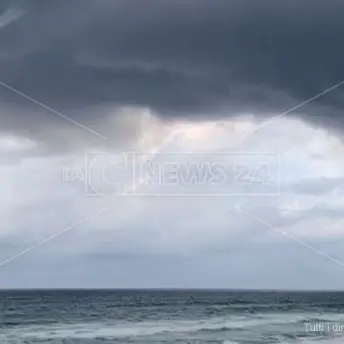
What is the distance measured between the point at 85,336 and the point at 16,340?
170 inches

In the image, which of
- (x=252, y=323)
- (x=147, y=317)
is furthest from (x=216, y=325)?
(x=147, y=317)

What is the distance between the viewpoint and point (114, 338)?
43.1 m

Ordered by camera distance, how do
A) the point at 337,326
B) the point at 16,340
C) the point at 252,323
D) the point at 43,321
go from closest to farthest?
the point at 16,340 < the point at 337,326 < the point at 252,323 < the point at 43,321

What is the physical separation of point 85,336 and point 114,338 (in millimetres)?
2435

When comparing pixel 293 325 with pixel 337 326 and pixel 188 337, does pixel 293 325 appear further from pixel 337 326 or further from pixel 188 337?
pixel 188 337

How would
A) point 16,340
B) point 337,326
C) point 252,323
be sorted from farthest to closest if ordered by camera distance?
point 252,323, point 337,326, point 16,340

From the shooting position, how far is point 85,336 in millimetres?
44562

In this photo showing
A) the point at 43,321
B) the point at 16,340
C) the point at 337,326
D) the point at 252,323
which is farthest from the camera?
the point at 43,321

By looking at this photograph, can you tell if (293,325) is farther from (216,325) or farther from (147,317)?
(147,317)

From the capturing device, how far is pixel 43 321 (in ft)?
204

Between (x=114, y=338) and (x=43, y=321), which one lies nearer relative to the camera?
→ (x=114, y=338)

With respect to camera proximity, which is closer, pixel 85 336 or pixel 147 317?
pixel 85 336

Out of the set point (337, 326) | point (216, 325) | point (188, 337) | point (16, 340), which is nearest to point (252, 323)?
point (216, 325)

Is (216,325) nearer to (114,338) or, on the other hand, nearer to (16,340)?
(114,338)
